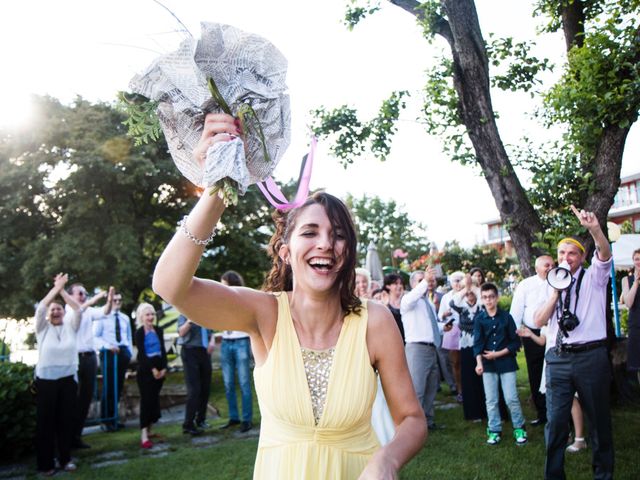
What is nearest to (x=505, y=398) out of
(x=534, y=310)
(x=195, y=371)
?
(x=534, y=310)

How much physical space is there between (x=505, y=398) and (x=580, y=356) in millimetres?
2236

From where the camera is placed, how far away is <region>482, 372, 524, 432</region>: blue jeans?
676cm

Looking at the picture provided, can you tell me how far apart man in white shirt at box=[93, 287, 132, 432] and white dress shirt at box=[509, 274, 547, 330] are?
6316mm

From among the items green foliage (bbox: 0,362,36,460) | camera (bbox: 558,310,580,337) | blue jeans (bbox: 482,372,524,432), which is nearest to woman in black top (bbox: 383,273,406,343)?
blue jeans (bbox: 482,372,524,432)

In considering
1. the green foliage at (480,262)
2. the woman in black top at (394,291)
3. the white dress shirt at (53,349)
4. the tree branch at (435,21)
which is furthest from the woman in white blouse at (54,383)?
the green foliage at (480,262)

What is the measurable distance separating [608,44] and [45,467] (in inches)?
334

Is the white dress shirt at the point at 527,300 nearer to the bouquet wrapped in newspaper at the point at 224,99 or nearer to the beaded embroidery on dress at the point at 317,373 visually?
the beaded embroidery on dress at the point at 317,373

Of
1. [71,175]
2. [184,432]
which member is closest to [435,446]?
[184,432]

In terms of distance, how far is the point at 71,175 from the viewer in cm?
1725

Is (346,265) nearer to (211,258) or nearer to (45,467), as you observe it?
(45,467)

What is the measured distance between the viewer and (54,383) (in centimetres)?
688

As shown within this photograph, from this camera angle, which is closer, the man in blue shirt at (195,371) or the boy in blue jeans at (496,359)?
the boy in blue jeans at (496,359)

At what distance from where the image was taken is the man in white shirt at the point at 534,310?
269 inches

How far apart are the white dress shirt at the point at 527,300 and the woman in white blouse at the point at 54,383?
567cm
